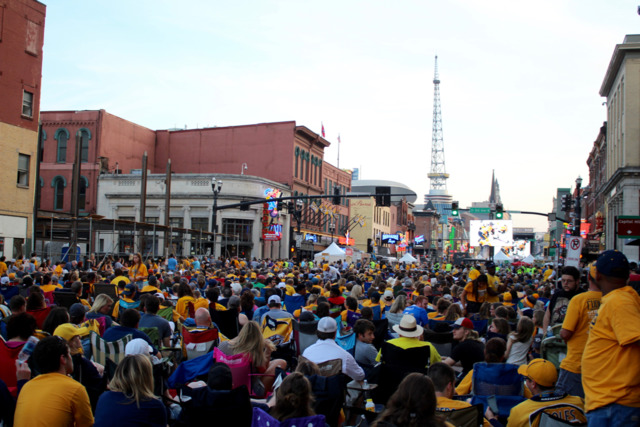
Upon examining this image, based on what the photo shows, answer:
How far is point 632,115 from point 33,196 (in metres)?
45.3

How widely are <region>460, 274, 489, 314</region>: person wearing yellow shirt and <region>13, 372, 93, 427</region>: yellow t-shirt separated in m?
10.9

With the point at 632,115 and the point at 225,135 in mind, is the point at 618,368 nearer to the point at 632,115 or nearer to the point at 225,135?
the point at 632,115

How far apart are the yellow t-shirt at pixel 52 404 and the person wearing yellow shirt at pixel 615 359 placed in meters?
3.89

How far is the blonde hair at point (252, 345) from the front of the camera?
707cm

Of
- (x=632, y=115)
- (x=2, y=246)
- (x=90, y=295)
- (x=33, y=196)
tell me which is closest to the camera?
(x=90, y=295)

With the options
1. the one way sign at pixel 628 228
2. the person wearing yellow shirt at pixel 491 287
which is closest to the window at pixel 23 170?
the person wearing yellow shirt at pixel 491 287

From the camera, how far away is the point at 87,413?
506cm

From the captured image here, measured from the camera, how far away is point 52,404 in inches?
193

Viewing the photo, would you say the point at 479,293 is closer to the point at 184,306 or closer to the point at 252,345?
the point at 184,306

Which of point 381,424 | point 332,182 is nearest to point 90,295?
point 381,424

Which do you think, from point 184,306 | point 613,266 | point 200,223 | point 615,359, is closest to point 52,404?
point 615,359

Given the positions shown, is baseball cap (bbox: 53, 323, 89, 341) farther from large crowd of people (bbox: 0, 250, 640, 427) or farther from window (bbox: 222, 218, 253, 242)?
window (bbox: 222, 218, 253, 242)

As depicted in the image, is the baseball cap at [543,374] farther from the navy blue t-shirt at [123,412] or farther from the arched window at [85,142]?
the arched window at [85,142]

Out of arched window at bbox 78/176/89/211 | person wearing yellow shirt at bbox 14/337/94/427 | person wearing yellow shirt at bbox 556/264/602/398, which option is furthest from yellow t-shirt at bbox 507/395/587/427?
arched window at bbox 78/176/89/211
